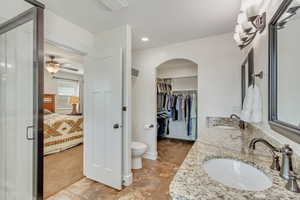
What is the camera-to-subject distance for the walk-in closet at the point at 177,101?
4172 millimetres

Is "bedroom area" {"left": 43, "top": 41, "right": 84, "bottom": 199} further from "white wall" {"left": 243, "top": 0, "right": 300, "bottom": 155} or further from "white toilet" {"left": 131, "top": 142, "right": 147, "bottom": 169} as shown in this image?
"white wall" {"left": 243, "top": 0, "right": 300, "bottom": 155}

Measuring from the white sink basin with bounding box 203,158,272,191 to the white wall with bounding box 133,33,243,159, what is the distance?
1.21 m

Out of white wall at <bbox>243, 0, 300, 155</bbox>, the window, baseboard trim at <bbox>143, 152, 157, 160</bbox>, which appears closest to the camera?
white wall at <bbox>243, 0, 300, 155</bbox>

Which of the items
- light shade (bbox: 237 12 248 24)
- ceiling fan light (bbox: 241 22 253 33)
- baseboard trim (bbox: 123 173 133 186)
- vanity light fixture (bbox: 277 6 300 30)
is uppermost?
light shade (bbox: 237 12 248 24)

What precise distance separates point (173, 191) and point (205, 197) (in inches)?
4.7

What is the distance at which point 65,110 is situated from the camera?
5.61m

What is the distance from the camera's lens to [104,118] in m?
2.07

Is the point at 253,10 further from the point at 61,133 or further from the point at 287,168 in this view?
the point at 61,133

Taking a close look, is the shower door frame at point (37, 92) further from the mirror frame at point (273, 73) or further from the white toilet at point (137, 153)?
the mirror frame at point (273, 73)

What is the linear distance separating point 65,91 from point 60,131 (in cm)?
294

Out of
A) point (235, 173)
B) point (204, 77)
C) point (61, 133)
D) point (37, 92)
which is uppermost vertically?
point (204, 77)

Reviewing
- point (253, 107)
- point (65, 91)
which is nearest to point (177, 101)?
point (253, 107)

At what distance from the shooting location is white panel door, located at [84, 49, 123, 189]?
193 centimetres

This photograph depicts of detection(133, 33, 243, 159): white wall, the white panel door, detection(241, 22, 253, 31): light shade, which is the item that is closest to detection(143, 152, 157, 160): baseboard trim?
detection(133, 33, 243, 159): white wall
